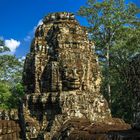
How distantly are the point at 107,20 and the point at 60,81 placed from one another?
20065mm

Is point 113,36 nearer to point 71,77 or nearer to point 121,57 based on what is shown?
point 121,57

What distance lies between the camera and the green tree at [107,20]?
37562mm

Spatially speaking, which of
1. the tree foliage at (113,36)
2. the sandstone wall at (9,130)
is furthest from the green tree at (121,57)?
the sandstone wall at (9,130)

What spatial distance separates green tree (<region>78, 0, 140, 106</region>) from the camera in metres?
37.6

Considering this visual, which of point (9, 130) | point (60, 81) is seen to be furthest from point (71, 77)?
point (9, 130)

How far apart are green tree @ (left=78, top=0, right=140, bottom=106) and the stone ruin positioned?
17.6 metres

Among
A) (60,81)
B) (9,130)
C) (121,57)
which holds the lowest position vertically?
(9,130)

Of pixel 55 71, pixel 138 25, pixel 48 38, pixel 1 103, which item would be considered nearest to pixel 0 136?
pixel 55 71

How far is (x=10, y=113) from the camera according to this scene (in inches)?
774

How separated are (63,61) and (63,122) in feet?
9.84

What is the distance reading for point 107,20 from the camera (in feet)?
122

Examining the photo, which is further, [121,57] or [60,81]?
[121,57]

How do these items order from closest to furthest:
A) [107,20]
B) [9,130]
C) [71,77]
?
[9,130]
[71,77]
[107,20]

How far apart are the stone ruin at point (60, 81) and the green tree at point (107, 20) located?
695 inches
